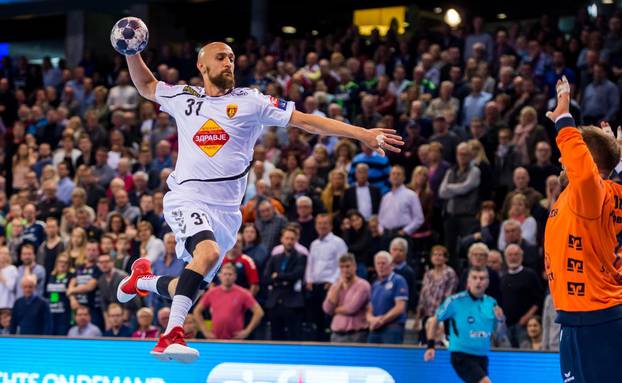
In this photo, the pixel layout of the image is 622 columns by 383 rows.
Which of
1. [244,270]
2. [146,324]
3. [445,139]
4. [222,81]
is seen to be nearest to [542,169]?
[445,139]

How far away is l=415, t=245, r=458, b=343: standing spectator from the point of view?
543 inches

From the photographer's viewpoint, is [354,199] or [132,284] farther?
[354,199]

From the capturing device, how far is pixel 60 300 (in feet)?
52.8

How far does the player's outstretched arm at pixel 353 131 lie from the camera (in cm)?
778

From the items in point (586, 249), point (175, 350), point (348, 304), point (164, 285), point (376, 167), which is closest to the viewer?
point (586, 249)

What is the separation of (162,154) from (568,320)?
12.6 metres

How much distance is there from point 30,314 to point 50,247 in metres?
1.53

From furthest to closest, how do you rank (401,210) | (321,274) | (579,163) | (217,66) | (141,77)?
(401,210) < (321,274) < (141,77) < (217,66) < (579,163)

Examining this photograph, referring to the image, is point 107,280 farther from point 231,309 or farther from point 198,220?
point 198,220

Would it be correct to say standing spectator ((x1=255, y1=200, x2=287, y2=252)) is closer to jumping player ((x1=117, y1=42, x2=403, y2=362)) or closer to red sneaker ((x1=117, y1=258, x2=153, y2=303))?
red sneaker ((x1=117, y1=258, x2=153, y2=303))

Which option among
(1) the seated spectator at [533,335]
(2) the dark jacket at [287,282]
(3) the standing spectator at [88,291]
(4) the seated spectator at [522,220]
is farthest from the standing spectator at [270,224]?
(1) the seated spectator at [533,335]

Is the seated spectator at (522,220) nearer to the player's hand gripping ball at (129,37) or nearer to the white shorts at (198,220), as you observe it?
the white shorts at (198,220)

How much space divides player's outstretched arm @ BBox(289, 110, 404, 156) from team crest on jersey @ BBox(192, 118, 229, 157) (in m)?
0.56

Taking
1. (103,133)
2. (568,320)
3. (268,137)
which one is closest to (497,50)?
(268,137)
